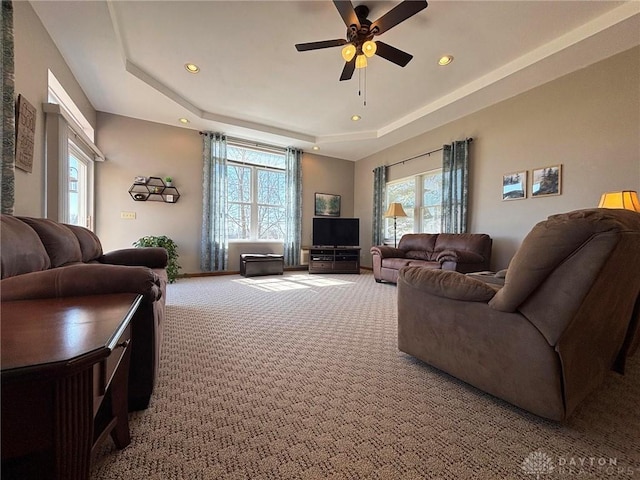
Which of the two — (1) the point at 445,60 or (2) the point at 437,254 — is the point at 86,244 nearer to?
(1) the point at 445,60

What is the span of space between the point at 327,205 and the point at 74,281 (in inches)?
226

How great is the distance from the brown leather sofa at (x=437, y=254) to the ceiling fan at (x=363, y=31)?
2487mm

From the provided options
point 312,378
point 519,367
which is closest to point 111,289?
point 312,378

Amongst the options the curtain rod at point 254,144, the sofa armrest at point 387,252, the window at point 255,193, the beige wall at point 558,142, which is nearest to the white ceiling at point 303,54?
→ the beige wall at point 558,142

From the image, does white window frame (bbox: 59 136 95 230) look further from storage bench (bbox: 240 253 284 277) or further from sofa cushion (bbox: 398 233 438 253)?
sofa cushion (bbox: 398 233 438 253)

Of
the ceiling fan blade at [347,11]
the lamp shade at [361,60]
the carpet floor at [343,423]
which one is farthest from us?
the lamp shade at [361,60]

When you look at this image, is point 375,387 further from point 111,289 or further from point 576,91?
point 576,91

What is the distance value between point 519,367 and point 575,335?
26 centimetres

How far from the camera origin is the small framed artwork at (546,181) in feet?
10.8

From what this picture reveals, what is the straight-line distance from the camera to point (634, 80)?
2721 mm

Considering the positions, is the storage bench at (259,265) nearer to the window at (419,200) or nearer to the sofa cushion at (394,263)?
the sofa cushion at (394,263)

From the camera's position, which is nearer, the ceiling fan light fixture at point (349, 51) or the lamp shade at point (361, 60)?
the ceiling fan light fixture at point (349, 51)

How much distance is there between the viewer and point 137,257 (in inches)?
100

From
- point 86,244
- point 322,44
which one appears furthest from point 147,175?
point 322,44
